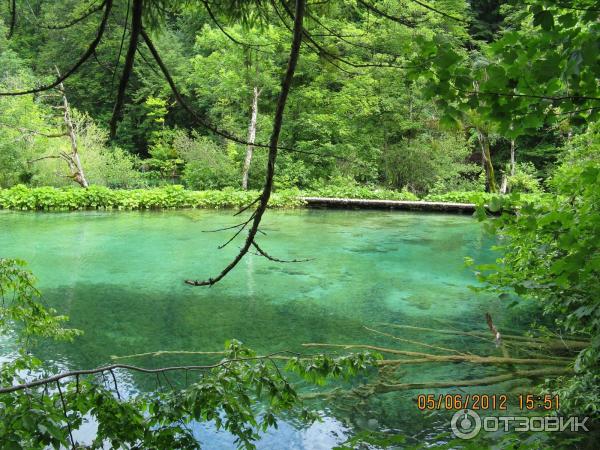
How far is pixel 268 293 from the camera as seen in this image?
279 inches

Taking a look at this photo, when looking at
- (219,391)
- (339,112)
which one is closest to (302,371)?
(219,391)

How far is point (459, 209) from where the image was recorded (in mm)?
16062

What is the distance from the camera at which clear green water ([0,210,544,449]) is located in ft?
14.3

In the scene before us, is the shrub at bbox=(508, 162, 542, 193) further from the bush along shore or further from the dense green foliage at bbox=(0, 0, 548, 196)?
the bush along shore

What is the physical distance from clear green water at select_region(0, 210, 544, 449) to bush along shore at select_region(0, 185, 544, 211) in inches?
41.4

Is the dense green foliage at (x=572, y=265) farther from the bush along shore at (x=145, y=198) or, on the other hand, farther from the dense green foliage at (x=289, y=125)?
the dense green foliage at (x=289, y=125)

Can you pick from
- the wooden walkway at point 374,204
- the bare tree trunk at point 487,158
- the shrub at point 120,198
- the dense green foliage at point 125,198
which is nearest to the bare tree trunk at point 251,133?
the dense green foliage at point 125,198

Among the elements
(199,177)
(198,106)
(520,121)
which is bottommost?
(199,177)

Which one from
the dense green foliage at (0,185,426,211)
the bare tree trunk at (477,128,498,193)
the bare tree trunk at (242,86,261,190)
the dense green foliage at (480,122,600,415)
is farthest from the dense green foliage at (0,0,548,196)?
the dense green foliage at (480,122,600,415)

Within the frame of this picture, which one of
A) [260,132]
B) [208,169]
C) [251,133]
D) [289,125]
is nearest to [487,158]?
[289,125]

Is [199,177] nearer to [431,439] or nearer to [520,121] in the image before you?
[431,439]

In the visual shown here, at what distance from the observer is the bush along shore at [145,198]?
13922 mm

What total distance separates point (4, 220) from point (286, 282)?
8113 mm

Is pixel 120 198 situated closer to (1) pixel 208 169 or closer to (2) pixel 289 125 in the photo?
(1) pixel 208 169
